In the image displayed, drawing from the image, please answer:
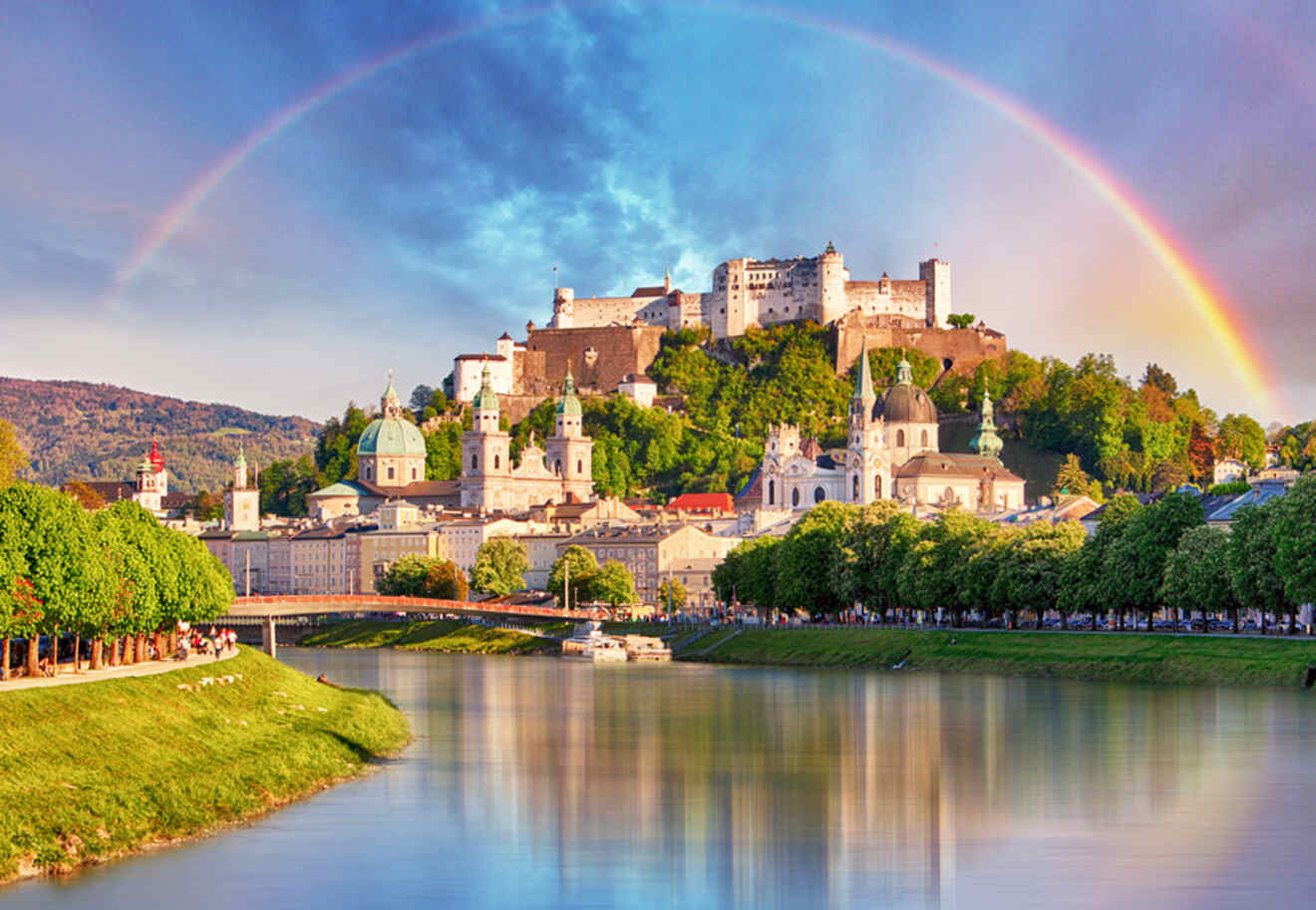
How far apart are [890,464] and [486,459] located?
134ft

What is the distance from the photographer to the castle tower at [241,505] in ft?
613

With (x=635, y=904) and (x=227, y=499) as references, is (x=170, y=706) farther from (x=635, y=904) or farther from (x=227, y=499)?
(x=227, y=499)

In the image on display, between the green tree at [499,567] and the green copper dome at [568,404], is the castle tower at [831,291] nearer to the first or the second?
the green copper dome at [568,404]

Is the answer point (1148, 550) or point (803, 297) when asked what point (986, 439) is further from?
point (1148, 550)

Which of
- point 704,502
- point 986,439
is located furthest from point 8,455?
point 986,439

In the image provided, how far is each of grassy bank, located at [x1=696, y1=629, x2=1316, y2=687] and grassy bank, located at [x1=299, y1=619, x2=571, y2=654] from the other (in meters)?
17.8

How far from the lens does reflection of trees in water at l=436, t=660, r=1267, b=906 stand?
30453 mm

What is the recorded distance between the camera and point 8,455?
90562mm

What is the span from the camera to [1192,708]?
5331 cm

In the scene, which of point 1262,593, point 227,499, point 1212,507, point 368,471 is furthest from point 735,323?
point 1262,593

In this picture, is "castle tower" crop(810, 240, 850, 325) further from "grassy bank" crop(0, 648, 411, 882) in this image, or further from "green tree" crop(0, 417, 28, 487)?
"grassy bank" crop(0, 648, 411, 882)

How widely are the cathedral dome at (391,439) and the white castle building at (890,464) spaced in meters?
41.9

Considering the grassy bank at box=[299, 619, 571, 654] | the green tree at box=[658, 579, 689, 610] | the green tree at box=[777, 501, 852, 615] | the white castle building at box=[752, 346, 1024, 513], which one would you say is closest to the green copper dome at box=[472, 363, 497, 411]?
the white castle building at box=[752, 346, 1024, 513]

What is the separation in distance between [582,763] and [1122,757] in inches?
454
